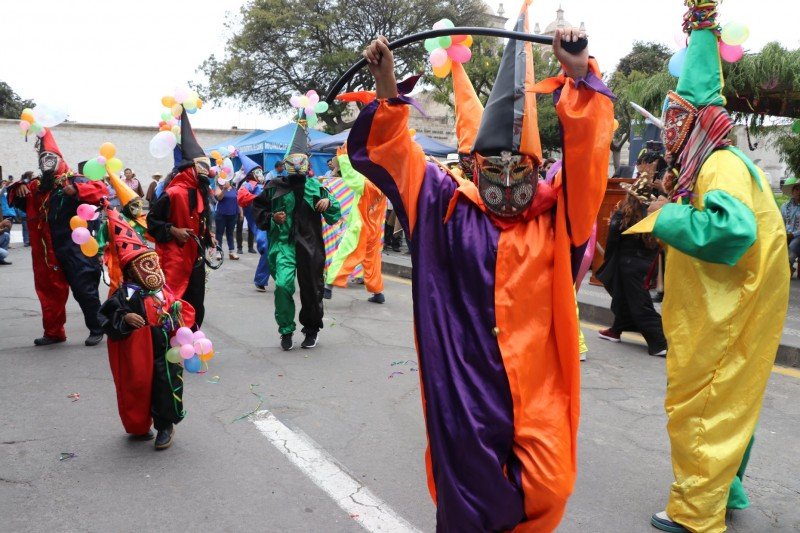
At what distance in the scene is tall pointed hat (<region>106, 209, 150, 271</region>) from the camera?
4.61 meters

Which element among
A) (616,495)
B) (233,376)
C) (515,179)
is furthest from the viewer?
(233,376)

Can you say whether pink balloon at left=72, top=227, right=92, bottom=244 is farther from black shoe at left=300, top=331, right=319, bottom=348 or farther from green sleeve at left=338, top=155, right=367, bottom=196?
green sleeve at left=338, top=155, right=367, bottom=196

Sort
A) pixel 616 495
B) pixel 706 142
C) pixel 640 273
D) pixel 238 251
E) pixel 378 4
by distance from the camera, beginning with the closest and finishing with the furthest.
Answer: pixel 706 142 → pixel 616 495 → pixel 640 273 → pixel 238 251 → pixel 378 4

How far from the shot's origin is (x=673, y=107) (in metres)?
3.68

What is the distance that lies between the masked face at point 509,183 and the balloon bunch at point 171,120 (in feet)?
13.2

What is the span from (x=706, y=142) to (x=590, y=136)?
1423 millimetres

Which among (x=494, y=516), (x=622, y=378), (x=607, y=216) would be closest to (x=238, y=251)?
(x=607, y=216)

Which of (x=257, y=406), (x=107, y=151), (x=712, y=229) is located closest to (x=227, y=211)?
(x=107, y=151)

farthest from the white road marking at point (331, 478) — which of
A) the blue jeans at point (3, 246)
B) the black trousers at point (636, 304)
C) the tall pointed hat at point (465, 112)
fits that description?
the blue jeans at point (3, 246)

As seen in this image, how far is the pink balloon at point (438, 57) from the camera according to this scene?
3.20 meters

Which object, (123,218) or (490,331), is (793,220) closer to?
(123,218)

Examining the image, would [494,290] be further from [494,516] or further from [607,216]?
[607,216]

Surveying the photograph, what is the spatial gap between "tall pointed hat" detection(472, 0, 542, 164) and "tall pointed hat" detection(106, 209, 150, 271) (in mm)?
2793

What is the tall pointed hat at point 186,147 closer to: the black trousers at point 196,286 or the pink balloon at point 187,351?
the black trousers at point 196,286
